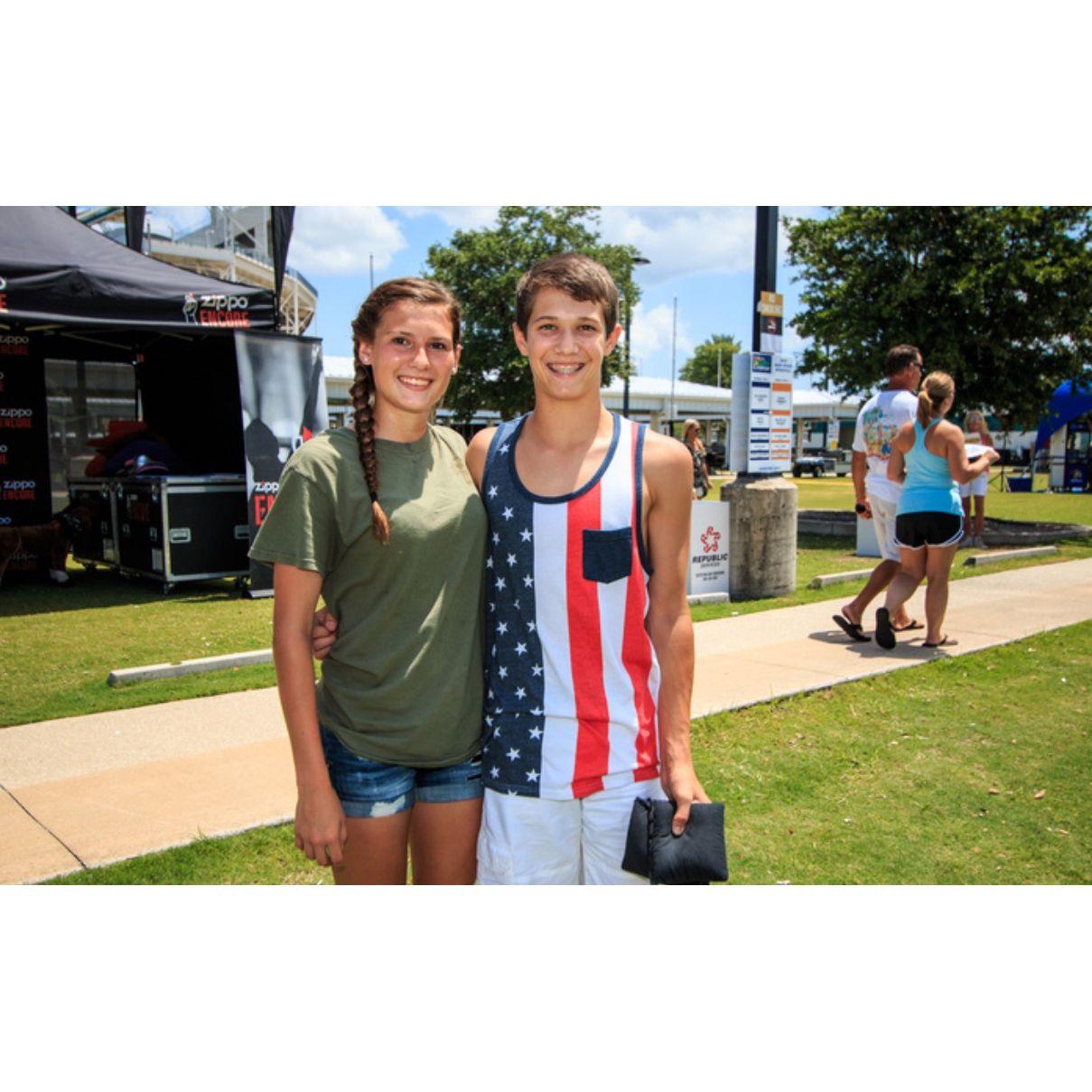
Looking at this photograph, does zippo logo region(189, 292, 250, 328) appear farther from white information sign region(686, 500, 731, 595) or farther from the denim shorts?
the denim shorts

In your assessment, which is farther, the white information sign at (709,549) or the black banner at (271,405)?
the black banner at (271,405)

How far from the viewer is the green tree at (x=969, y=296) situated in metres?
15.0

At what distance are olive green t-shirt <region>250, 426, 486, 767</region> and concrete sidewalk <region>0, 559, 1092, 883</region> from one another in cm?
194

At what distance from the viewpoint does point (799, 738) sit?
490cm

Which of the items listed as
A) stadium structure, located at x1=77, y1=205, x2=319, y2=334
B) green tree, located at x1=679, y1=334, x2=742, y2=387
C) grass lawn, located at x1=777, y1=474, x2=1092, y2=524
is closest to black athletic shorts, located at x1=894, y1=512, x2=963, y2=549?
grass lawn, located at x1=777, y1=474, x2=1092, y2=524

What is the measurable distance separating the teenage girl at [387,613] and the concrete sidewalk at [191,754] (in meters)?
1.83

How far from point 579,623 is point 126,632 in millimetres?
6744

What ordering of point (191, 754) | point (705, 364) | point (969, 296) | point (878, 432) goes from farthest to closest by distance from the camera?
1. point (705, 364)
2. point (969, 296)
3. point (878, 432)
4. point (191, 754)

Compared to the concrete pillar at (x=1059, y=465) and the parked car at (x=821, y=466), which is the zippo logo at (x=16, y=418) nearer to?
the concrete pillar at (x=1059, y=465)

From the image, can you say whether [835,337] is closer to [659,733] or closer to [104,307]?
[104,307]

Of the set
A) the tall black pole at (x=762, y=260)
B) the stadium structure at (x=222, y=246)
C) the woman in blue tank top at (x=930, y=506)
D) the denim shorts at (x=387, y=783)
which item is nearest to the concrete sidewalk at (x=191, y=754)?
the woman in blue tank top at (x=930, y=506)

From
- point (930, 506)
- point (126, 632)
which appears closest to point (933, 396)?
point (930, 506)

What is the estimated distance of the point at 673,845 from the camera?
6.69ft

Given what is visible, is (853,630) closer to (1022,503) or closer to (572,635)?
(572,635)
